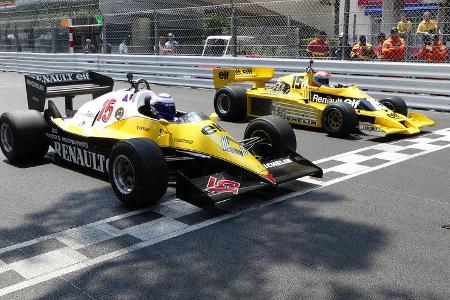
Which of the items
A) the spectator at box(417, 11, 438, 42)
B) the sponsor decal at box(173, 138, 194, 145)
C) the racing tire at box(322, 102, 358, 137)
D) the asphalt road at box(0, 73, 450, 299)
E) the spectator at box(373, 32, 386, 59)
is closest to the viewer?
the asphalt road at box(0, 73, 450, 299)

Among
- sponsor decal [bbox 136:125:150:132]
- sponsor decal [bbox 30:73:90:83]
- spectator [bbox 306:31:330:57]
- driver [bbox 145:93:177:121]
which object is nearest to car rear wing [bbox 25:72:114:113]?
sponsor decal [bbox 30:73:90:83]

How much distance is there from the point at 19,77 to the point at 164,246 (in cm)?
1887

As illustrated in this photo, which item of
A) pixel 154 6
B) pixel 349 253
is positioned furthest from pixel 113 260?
pixel 154 6

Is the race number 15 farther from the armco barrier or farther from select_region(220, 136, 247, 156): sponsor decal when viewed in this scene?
the armco barrier

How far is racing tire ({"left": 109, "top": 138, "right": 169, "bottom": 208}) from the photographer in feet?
15.9

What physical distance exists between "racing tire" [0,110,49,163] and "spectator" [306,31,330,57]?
804cm

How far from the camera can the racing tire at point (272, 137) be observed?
20.2 feet

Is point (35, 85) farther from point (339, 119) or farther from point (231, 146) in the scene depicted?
point (339, 119)

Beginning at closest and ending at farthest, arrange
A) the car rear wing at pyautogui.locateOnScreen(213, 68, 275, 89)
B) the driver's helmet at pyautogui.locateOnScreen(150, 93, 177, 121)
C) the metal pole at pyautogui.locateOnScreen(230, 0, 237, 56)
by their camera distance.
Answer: the driver's helmet at pyautogui.locateOnScreen(150, 93, 177, 121) → the car rear wing at pyautogui.locateOnScreen(213, 68, 275, 89) → the metal pole at pyautogui.locateOnScreen(230, 0, 237, 56)

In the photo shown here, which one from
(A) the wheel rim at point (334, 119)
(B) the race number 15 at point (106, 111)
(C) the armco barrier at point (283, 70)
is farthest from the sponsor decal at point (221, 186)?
(C) the armco barrier at point (283, 70)

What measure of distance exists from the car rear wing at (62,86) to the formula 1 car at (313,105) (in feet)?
9.42

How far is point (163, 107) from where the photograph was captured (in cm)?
573

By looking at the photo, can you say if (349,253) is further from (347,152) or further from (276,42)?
(276,42)

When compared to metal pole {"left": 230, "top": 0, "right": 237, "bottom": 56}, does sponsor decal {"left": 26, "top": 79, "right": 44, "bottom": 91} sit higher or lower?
lower
